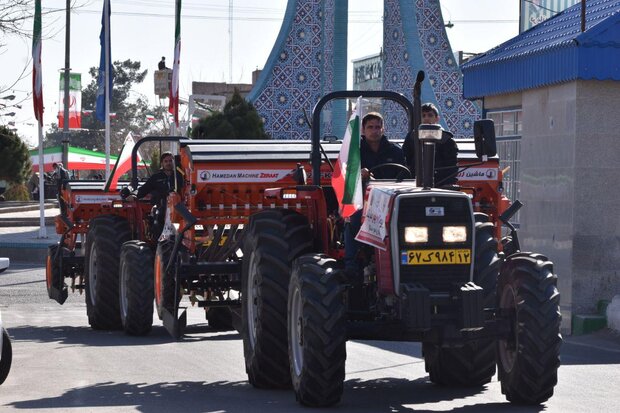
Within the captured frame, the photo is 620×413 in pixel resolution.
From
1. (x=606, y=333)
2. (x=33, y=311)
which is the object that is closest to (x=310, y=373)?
(x=606, y=333)

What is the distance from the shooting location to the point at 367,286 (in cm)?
1173

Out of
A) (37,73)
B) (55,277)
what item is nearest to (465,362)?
(55,277)

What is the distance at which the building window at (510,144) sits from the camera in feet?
74.3

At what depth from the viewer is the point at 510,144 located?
2305cm

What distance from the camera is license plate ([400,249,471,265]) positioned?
11.0 meters

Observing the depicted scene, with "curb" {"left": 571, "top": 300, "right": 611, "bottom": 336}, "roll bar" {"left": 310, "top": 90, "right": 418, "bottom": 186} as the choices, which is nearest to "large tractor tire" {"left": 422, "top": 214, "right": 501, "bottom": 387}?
"roll bar" {"left": 310, "top": 90, "right": 418, "bottom": 186}

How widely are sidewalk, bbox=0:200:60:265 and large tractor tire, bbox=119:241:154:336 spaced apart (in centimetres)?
1832

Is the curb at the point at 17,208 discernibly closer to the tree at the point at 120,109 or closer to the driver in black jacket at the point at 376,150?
the driver in black jacket at the point at 376,150

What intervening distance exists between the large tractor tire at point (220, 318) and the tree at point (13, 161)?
1851 inches

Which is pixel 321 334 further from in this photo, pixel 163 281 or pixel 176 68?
pixel 176 68

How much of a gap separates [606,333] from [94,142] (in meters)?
130

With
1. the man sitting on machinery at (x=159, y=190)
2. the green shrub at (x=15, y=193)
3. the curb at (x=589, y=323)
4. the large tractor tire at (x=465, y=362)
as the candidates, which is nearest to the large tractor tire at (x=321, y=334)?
the large tractor tire at (x=465, y=362)

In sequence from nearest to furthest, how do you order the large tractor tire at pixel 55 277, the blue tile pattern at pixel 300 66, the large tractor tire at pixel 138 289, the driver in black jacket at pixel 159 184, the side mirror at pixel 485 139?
the side mirror at pixel 485 139
the large tractor tire at pixel 138 289
the driver in black jacket at pixel 159 184
the large tractor tire at pixel 55 277
the blue tile pattern at pixel 300 66

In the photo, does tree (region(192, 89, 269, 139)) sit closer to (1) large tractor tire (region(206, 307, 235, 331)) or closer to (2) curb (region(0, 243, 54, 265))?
(2) curb (region(0, 243, 54, 265))
